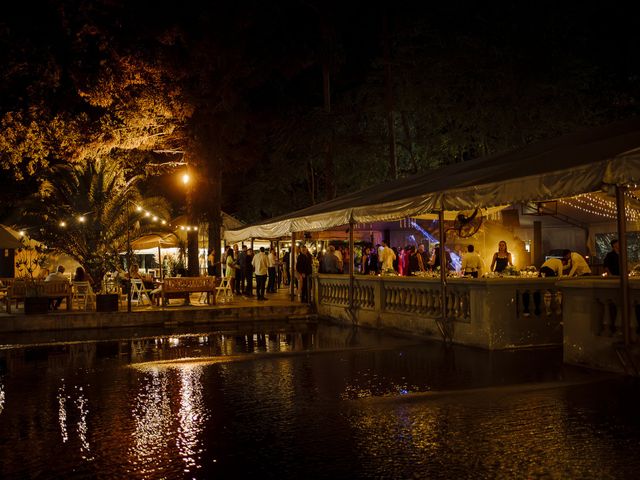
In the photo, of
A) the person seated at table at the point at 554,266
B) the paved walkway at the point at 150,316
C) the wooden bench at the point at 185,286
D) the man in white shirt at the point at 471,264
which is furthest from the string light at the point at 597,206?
the wooden bench at the point at 185,286

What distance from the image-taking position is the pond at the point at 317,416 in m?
5.99

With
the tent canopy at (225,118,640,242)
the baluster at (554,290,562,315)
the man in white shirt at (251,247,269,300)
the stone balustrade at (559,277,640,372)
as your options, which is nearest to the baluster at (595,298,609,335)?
the stone balustrade at (559,277,640,372)

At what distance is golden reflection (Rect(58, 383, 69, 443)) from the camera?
23.5 ft

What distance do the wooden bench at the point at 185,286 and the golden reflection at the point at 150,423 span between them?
10574 mm

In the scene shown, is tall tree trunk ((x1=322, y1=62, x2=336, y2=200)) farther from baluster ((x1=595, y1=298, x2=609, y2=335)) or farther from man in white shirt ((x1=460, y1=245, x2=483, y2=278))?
baluster ((x1=595, y1=298, x2=609, y2=335))

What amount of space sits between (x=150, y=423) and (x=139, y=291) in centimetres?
1506

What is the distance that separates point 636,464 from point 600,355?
4753 millimetres

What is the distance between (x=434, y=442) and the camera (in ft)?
21.7

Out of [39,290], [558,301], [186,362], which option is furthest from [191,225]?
[558,301]

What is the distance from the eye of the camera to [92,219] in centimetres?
2297

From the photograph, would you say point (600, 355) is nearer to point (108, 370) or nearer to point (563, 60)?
point (108, 370)

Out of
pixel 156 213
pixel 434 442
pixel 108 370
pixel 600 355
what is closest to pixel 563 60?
pixel 156 213

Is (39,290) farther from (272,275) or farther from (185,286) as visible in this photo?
(272,275)

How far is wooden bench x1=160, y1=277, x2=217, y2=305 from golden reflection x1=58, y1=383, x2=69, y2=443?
11.0 metres
